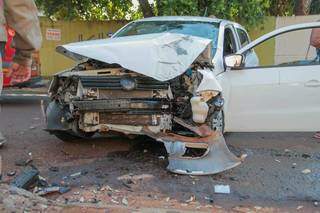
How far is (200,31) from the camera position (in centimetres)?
781

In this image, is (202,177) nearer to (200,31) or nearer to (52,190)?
(52,190)

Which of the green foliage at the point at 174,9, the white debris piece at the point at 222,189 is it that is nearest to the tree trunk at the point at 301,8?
the green foliage at the point at 174,9

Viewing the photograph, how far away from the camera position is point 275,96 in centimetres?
717

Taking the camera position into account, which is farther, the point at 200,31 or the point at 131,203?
the point at 200,31

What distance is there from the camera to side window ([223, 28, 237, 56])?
26.0 ft

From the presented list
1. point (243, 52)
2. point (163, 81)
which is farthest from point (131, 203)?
point (243, 52)

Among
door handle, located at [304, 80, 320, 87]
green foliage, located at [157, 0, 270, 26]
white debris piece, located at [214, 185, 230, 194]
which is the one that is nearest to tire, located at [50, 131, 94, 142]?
white debris piece, located at [214, 185, 230, 194]

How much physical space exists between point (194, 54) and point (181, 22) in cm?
198

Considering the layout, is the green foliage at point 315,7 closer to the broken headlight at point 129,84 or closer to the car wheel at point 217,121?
the car wheel at point 217,121

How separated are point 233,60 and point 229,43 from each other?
1298 millimetres

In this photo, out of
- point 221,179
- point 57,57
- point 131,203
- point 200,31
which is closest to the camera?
point 131,203

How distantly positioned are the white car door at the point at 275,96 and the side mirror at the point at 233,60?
0.19 meters

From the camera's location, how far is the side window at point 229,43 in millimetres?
7936

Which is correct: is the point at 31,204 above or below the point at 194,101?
below
